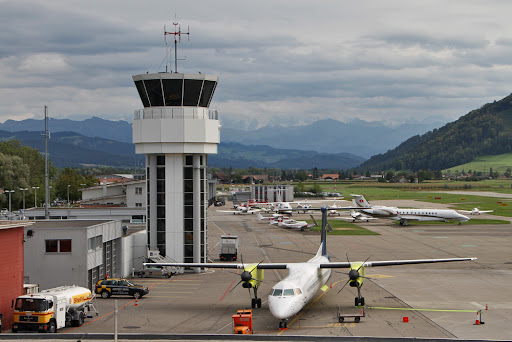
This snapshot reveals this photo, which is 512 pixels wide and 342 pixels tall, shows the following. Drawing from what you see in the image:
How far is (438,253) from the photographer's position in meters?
66.7

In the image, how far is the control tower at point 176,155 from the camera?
175 feet

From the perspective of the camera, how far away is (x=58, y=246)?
141ft

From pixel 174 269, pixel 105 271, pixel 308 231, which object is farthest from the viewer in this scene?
pixel 308 231

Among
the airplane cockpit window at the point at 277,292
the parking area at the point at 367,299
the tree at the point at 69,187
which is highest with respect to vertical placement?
the tree at the point at 69,187

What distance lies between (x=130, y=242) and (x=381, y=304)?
24456 millimetres

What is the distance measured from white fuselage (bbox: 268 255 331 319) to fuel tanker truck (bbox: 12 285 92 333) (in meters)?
11.5

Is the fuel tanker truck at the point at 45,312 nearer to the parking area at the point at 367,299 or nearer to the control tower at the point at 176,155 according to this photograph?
the parking area at the point at 367,299

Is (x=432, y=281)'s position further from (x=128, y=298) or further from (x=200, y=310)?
(x=128, y=298)

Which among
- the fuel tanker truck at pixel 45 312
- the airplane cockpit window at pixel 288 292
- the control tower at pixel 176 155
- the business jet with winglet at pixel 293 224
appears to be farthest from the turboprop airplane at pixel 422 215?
the fuel tanker truck at pixel 45 312

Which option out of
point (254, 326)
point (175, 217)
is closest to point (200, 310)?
point (254, 326)

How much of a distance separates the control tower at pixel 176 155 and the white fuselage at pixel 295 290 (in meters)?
16.5

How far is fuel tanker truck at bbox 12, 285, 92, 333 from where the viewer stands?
32219 mm

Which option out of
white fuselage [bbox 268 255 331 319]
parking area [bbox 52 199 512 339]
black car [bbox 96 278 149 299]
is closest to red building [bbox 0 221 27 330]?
parking area [bbox 52 199 512 339]

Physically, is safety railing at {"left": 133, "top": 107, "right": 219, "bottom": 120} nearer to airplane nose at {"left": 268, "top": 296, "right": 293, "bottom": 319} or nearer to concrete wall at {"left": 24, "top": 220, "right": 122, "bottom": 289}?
concrete wall at {"left": 24, "top": 220, "right": 122, "bottom": 289}
